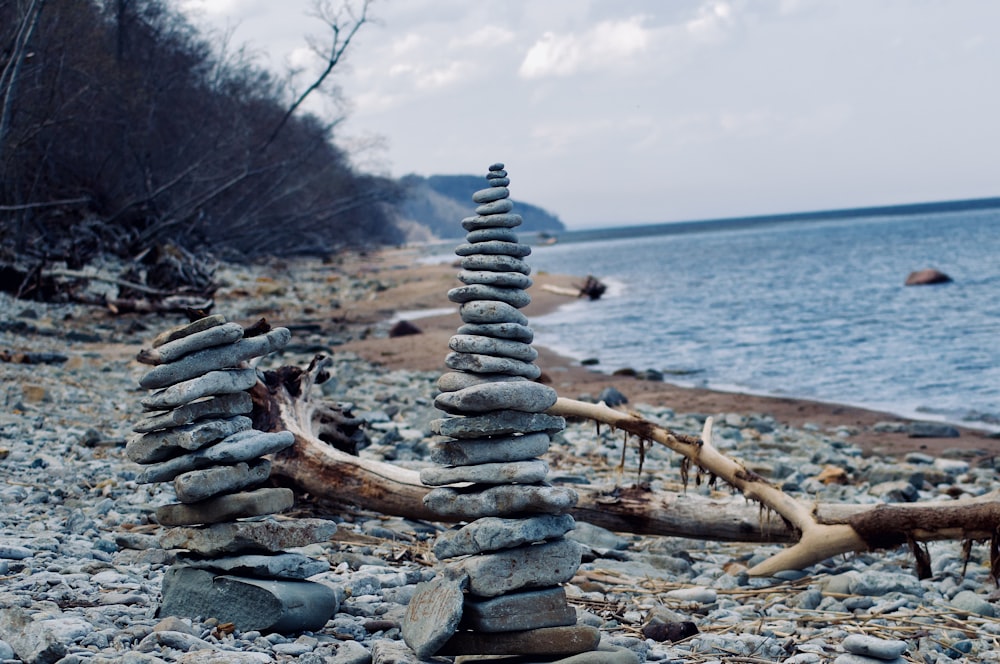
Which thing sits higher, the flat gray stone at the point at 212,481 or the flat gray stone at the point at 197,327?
the flat gray stone at the point at 197,327

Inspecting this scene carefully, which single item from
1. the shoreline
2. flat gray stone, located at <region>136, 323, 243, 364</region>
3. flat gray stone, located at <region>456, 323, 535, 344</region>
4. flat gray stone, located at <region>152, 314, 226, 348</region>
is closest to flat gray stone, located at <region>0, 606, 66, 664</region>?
flat gray stone, located at <region>136, 323, 243, 364</region>

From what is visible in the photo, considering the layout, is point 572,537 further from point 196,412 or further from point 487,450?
point 196,412

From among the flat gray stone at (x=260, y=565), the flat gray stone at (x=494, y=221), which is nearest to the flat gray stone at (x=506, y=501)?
the flat gray stone at (x=260, y=565)

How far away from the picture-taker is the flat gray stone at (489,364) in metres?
4.40

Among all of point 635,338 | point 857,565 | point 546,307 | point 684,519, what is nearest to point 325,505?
point 684,519

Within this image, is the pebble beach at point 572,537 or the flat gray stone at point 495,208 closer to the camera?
the pebble beach at point 572,537

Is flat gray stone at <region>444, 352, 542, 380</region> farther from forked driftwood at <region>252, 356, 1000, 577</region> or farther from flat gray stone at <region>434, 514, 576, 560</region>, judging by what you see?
forked driftwood at <region>252, 356, 1000, 577</region>

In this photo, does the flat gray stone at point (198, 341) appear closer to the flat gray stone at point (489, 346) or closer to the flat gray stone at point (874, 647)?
the flat gray stone at point (489, 346)

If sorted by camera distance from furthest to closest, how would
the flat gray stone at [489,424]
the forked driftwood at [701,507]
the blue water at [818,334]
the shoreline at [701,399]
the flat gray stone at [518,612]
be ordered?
the blue water at [818,334]
the shoreline at [701,399]
the forked driftwood at [701,507]
the flat gray stone at [489,424]
the flat gray stone at [518,612]

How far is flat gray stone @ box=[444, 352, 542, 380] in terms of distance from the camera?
14.4ft

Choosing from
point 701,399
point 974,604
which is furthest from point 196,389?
point 701,399

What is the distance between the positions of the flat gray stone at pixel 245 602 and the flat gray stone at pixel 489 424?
983mm

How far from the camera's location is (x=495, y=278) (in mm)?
4535

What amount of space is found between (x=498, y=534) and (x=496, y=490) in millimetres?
208
